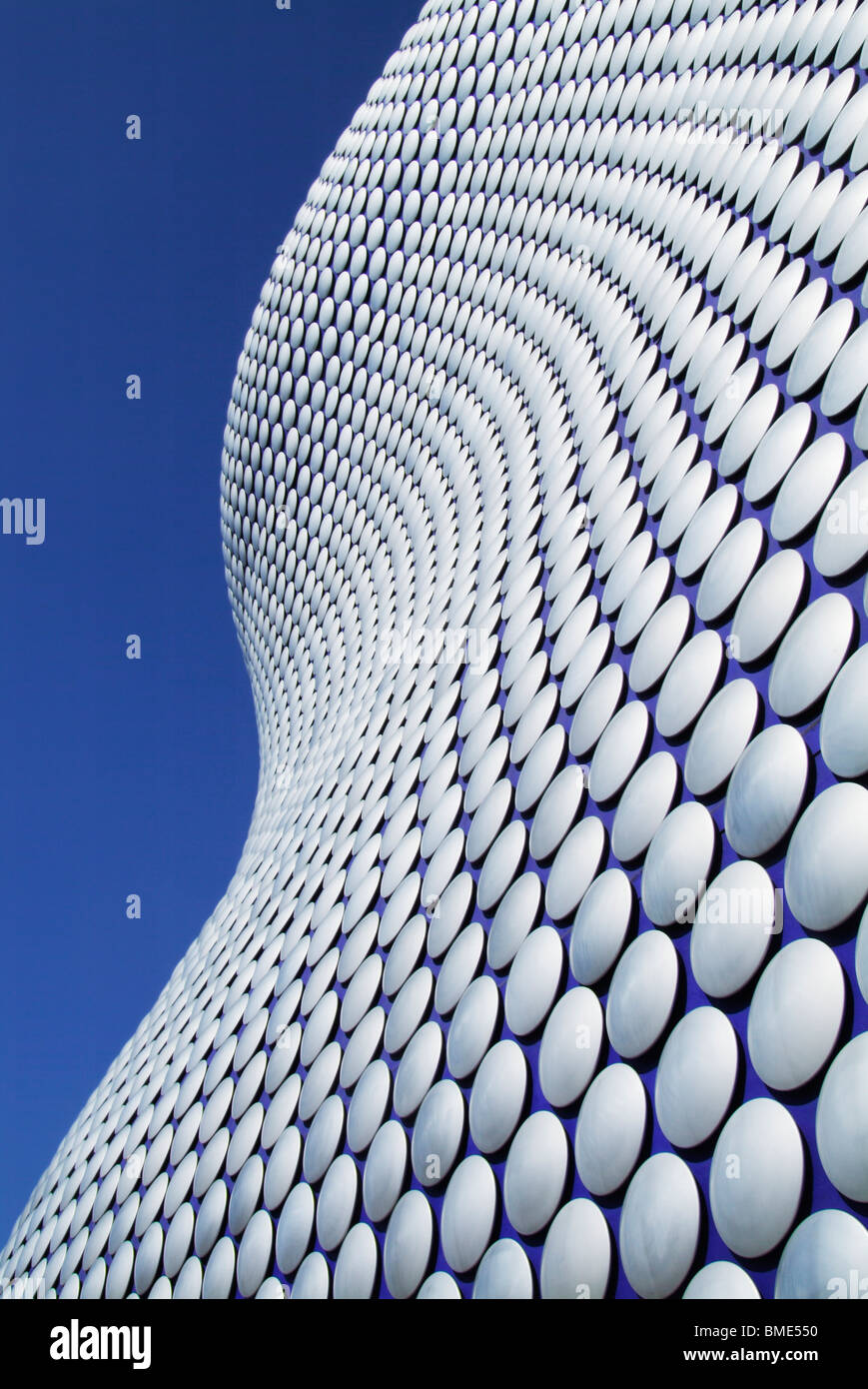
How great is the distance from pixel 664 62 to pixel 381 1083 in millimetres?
16238

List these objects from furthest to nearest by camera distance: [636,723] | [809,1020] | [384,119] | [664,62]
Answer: [384,119], [664,62], [636,723], [809,1020]

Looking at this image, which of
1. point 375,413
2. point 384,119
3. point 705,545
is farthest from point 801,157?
point 384,119

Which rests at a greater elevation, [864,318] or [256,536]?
[864,318]

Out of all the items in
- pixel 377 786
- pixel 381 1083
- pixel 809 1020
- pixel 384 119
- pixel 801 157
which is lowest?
pixel 381 1083

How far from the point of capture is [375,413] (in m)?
26.2

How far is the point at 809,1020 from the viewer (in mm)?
4551

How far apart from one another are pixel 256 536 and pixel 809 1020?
103 feet

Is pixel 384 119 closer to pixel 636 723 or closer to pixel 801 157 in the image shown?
pixel 801 157

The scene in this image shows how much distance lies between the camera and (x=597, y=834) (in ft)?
23.7

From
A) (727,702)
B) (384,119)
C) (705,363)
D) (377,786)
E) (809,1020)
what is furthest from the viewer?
(384,119)

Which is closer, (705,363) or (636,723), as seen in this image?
(636,723)

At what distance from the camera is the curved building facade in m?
4.99

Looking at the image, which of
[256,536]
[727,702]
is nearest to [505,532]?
[727,702]

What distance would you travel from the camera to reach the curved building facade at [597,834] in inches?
196
